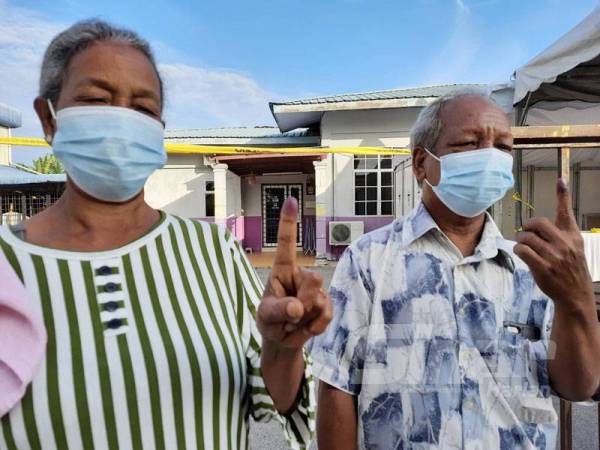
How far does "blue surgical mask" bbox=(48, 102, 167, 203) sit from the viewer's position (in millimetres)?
1071

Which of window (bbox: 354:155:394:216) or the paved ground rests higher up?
window (bbox: 354:155:394:216)

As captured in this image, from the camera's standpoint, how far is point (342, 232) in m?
11.0

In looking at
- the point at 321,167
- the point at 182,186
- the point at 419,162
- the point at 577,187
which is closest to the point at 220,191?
the point at 182,186

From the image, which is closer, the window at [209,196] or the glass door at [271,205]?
the window at [209,196]

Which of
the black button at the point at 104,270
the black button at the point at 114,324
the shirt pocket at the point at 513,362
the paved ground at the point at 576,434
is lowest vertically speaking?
the paved ground at the point at 576,434

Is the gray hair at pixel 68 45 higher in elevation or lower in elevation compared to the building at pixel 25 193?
lower

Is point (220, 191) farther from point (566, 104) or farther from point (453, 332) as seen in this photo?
point (453, 332)

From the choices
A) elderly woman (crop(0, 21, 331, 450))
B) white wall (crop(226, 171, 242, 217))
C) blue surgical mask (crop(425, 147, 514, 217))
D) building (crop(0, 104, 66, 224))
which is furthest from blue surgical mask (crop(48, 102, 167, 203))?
building (crop(0, 104, 66, 224))

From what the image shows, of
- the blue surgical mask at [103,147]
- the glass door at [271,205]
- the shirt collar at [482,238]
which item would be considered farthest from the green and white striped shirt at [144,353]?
the glass door at [271,205]

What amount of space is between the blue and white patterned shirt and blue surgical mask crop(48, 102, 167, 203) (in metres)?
Answer: 0.69

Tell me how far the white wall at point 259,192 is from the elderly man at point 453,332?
1248 centimetres

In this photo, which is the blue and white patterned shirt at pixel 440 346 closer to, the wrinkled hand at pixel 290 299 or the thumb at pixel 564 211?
the thumb at pixel 564 211

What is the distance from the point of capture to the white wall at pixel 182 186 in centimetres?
1295

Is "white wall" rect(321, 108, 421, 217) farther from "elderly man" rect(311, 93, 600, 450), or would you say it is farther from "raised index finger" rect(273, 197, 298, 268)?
"raised index finger" rect(273, 197, 298, 268)
